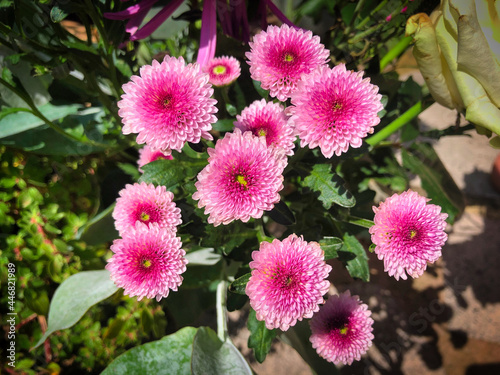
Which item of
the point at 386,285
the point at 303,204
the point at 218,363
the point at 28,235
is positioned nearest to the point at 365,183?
the point at 303,204

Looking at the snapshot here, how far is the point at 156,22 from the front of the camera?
1.98 feet

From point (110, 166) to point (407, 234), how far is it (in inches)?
29.8

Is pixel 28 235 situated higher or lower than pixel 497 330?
higher

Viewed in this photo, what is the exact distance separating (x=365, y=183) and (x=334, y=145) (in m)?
0.39

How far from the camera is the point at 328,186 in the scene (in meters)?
0.49

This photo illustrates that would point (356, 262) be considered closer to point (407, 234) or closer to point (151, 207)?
point (407, 234)

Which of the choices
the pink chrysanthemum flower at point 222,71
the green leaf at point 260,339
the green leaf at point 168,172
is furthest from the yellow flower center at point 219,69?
the green leaf at point 260,339

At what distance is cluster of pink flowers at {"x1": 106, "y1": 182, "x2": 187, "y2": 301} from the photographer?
1.48ft

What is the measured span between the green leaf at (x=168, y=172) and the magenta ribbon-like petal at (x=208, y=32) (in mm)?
185

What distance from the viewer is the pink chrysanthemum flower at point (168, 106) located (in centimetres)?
42

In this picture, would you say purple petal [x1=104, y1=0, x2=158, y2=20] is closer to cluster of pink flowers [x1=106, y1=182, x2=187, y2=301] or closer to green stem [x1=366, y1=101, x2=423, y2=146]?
cluster of pink flowers [x1=106, y1=182, x2=187, y2=301]

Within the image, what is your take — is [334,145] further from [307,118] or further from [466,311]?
[466,311]

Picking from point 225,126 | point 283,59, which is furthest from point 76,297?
point 283,59

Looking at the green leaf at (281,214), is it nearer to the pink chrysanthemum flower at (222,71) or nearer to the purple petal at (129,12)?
the pink chrysanthemum flower at (222,71)
